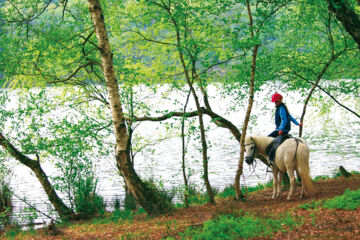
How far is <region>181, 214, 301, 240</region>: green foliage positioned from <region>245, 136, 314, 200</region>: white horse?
2.77m

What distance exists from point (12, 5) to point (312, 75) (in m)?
10.2

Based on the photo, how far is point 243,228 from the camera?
6402 mm

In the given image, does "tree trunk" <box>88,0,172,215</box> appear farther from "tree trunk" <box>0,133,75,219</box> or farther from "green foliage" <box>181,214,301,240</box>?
"tree trunk" <box>0,133,75,219</box>

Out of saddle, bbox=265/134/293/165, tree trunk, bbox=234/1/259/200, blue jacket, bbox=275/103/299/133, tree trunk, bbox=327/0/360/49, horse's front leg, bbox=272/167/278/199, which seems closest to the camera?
tree trunk, bbox=327/0/360/49

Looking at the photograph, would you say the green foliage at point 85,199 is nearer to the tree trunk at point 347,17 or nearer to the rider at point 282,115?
the rider at point 282,115

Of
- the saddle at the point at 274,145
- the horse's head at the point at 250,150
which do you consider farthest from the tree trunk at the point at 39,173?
the saddle at the point at 274,145

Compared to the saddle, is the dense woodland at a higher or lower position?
higher

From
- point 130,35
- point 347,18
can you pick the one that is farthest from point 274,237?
point 130,35

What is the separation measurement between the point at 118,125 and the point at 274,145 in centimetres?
456

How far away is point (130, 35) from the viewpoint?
12.0m

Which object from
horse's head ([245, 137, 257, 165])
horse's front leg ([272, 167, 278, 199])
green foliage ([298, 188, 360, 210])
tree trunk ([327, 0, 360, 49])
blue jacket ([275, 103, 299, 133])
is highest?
tree trunk ([327, 0, 360, 49])

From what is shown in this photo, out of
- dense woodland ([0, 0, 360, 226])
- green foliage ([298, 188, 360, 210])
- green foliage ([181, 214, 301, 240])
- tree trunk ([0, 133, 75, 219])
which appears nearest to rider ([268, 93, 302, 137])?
dense woodland ([0, 0, 360, 226])

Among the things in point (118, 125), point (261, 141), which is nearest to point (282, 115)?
point (261, 141)

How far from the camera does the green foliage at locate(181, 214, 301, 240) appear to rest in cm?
619
